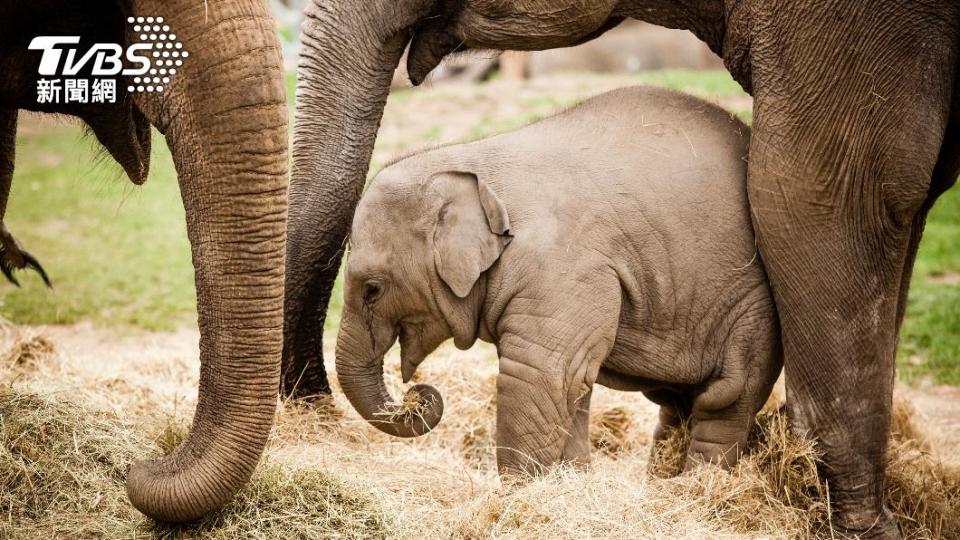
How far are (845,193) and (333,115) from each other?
6.02 ft

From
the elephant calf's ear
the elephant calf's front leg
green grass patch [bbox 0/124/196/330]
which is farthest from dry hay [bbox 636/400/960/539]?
green grass patch [bbox 0/124/196/330]

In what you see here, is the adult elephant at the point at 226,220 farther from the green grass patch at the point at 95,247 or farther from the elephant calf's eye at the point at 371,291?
the green grass patch at the point at 95,247

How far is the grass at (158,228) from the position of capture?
7.80 meters

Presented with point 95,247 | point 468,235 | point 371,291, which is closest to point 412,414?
point 371,291

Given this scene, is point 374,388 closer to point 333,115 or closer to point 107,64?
point 333,115

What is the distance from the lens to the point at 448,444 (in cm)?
535

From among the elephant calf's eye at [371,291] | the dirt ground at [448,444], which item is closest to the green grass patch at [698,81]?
the dirt ground at [448,444]

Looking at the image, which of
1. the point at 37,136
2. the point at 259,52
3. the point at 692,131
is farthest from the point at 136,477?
the point at 37,136

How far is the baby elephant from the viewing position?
422cm

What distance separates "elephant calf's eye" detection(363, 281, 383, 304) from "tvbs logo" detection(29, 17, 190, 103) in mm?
1111

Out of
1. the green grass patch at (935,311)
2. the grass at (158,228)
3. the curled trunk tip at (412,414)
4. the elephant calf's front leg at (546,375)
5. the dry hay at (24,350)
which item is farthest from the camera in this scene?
the grass at (158,228)

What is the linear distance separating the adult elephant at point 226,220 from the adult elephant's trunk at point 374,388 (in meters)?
1.20

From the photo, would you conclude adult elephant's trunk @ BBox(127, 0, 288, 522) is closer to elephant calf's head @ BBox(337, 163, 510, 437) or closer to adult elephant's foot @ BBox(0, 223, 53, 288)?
elephant calf's head @ BBox(337, 163, 510, 437)

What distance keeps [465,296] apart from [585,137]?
2.53ft
